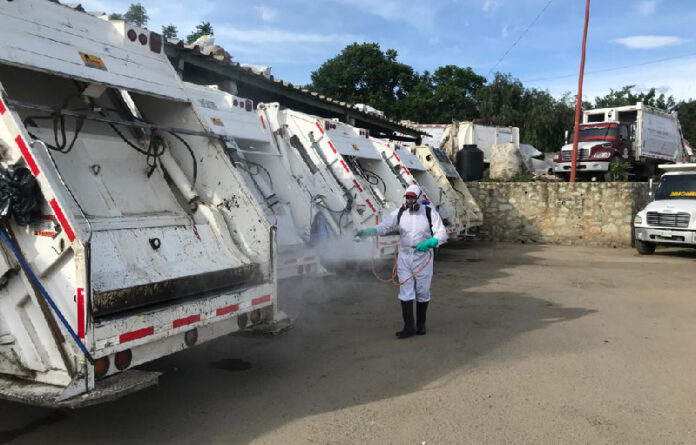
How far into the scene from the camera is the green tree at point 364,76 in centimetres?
4756

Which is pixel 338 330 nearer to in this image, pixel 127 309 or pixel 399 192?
pixel 127 309

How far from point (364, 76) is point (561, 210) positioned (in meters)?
35.4

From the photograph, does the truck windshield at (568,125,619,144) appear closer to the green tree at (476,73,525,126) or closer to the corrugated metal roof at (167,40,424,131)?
the corrugated metal roof at (167,40,424,131)

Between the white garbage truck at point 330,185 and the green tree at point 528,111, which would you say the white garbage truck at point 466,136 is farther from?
the white garbage truck at point 330,185

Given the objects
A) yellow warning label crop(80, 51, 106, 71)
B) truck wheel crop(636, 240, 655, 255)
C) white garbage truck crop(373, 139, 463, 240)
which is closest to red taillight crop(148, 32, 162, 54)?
yellow warning label crop(80, 51, 106, 71)

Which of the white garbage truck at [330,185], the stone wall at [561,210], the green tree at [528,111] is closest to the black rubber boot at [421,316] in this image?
the white garbage truck at [330,185]

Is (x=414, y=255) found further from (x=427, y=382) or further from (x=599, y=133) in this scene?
(x=599, y=133)

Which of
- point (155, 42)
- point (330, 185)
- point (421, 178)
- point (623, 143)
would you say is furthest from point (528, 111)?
point (155, 42)

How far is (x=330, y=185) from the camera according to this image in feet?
25.7

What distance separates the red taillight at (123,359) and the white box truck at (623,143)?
16345 mm

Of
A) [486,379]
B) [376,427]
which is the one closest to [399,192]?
[486,379]

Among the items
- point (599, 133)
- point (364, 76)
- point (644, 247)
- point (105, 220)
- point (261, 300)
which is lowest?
point (644, 247)

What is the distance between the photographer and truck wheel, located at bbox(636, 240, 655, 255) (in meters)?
12.2

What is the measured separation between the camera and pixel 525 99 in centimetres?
4300
